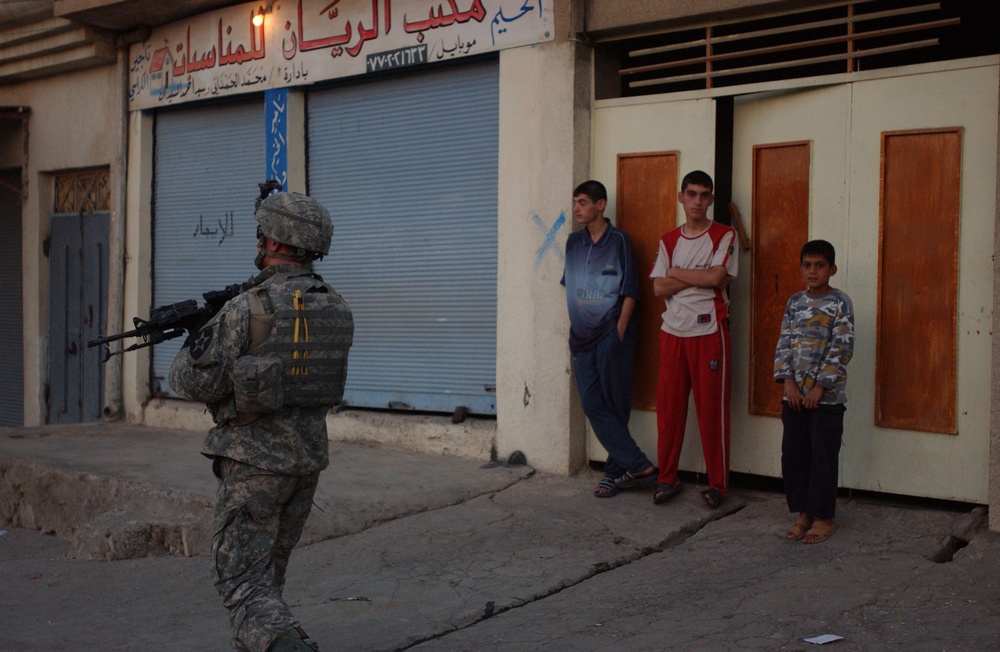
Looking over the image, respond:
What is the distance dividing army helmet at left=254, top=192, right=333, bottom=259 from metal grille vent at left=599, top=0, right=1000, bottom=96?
3.14 metres

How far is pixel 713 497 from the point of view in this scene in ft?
18.9

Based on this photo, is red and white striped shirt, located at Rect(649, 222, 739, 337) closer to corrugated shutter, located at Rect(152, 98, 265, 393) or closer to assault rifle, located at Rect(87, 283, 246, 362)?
assault rifle, located at Rect(87, 283, 246, 362)

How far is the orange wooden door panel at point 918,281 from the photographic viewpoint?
5355 mm

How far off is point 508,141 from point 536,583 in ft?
10.6

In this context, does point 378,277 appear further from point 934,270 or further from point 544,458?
point 934,270

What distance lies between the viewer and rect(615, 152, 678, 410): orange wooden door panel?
641 cm

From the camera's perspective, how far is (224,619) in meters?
4.70

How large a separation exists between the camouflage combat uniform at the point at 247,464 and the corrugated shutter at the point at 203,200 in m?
5.35

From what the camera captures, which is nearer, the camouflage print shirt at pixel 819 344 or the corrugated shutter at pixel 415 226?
the camouflage print shirt at pixel 819 344

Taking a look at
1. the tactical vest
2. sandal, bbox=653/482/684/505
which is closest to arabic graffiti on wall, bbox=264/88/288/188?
sandal, bbox=653/482/684/505

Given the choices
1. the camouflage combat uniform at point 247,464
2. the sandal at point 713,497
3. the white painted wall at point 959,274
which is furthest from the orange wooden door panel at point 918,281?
the camouflage combat uniform at point 247,464

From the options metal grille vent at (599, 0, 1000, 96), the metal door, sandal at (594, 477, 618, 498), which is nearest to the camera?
metal grille vent at (599, 0, 1000, 96)

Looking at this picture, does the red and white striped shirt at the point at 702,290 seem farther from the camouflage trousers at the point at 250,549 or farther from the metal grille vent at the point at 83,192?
the metal grille vent at the point at 83,192

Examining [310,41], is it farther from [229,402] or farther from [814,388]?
[229,402]
